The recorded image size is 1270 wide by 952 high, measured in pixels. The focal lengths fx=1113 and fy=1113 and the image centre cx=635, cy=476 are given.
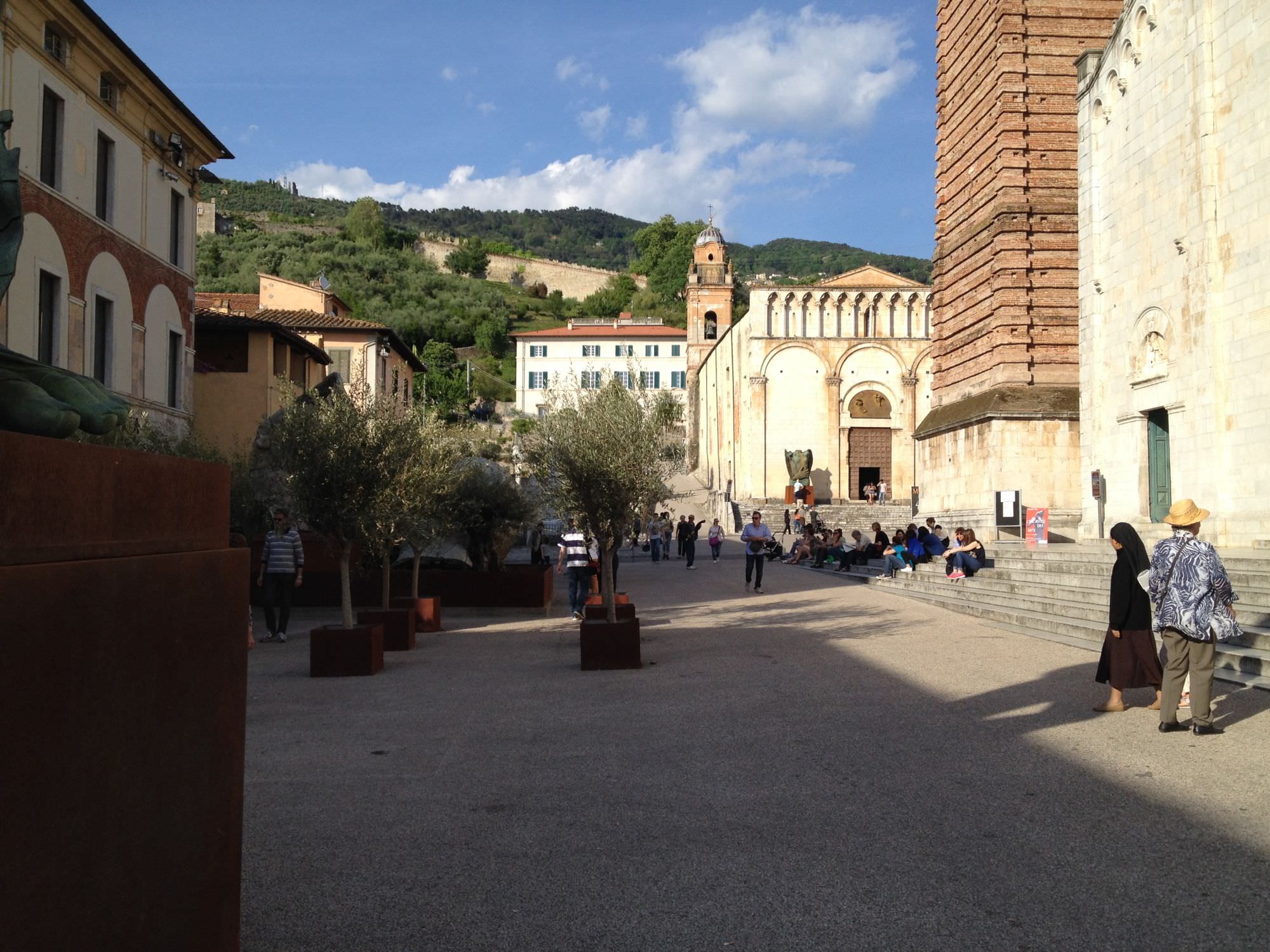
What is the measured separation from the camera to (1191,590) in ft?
24.4

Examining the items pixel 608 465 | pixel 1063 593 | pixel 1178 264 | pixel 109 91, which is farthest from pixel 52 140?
pixel 1178 264

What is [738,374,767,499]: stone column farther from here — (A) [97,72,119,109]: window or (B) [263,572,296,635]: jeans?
(B) [263,572,296,635]: jeans

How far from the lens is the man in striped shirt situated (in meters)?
16.5

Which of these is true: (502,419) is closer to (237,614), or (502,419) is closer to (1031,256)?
(1031,256)

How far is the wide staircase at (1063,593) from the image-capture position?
10070 mm

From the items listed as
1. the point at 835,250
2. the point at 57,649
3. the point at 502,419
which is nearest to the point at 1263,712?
the point at 57,649

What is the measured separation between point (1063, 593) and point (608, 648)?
24.6 ft

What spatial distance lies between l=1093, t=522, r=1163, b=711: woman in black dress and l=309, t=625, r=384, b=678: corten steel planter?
689 centimetres

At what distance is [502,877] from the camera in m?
4.57

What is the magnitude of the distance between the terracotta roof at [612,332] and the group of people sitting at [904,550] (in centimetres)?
5426

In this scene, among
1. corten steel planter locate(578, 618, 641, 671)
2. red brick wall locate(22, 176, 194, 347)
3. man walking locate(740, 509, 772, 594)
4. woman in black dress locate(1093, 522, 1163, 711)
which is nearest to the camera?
woman in black dress locate(1093, 522, 1163, 711)

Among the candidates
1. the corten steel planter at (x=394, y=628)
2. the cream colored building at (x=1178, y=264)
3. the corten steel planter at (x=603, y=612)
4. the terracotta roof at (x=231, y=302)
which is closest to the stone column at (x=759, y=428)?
the terracotta roof at (x=231, y=302)

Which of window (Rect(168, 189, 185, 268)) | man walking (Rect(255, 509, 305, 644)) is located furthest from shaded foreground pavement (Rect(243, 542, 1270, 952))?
window (Rect(168, 189, 185, 268))

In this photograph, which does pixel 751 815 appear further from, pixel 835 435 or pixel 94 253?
pixel 835 435
